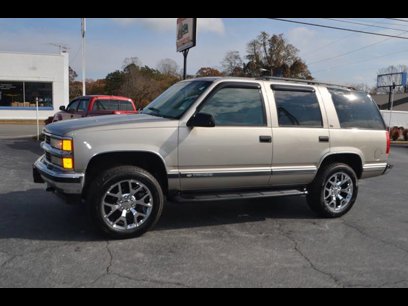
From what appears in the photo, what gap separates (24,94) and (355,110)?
24.5 metres

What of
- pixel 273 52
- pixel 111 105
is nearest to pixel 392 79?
pixel 273 52

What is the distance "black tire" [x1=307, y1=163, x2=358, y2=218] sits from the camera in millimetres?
5488

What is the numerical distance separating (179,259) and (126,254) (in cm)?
57

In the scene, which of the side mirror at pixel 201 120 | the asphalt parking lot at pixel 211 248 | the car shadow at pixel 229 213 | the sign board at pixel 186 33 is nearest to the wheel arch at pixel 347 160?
the asphalt parking lot at pixel 211 248

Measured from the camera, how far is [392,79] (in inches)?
2410

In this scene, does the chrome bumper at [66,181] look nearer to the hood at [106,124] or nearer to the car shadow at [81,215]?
the hood at [106,124]

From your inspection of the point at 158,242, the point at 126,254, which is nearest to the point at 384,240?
the point at 158,242

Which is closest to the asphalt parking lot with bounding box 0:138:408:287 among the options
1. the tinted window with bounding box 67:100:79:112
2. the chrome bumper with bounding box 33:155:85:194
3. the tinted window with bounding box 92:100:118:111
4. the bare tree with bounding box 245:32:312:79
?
the chrome bumper with bounding box 33:155:85:194

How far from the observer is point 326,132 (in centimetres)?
542

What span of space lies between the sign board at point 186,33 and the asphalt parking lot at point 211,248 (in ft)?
31.0

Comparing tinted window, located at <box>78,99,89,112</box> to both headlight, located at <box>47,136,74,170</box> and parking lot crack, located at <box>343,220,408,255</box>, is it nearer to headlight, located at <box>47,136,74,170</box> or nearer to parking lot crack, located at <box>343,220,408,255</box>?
headlight, located at <box>47,136,74,170</box>

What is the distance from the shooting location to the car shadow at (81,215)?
14.8 ft
